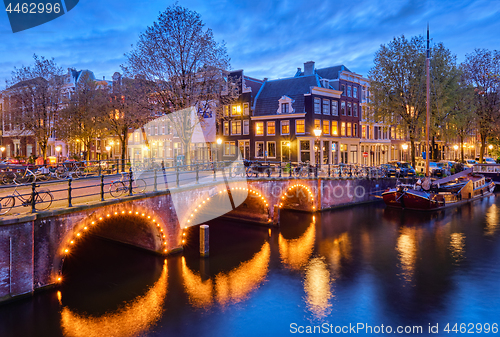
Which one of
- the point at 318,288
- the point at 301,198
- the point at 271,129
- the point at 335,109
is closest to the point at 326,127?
the point at 335,109

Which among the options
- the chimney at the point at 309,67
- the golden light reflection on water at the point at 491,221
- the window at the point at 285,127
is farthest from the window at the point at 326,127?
the golden light reflection on water at the point at 491,221

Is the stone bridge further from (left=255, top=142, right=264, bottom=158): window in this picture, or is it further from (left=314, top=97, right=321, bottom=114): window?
(left=255, top=142, right=264, bottom=158): window

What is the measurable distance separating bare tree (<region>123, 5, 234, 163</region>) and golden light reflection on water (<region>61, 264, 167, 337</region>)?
16484mm

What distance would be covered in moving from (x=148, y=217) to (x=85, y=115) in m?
26.5

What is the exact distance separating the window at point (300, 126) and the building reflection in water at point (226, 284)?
26960 millimetres

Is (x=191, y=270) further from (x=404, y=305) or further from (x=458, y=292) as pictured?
(x=458, y=292)

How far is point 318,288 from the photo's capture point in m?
14.4

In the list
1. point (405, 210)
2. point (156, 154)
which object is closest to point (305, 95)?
point (405, 210)

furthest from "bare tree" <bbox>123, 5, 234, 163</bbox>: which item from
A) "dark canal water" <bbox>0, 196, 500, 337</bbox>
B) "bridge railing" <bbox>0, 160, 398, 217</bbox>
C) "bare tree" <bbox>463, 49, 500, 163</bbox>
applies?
"bare tree" <bbox>463, 49, 500, 163</bbox>

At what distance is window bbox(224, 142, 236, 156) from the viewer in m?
48.0

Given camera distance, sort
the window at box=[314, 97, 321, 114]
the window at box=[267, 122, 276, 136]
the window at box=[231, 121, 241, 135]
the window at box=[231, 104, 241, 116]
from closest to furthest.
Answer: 1. the window at box=[314, 97, 321, 114]
2. the window at box=[267, 122, 276, 136]
3. the window at box=[231, 104, 241, 116]
4. the window at box=[231, 121, 241, 135]

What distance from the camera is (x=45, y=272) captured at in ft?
41.9

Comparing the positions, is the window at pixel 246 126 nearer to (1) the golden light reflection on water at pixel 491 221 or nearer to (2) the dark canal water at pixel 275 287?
(2) the dark canal water at pixel 275 287

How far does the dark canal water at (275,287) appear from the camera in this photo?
11.6 meters
